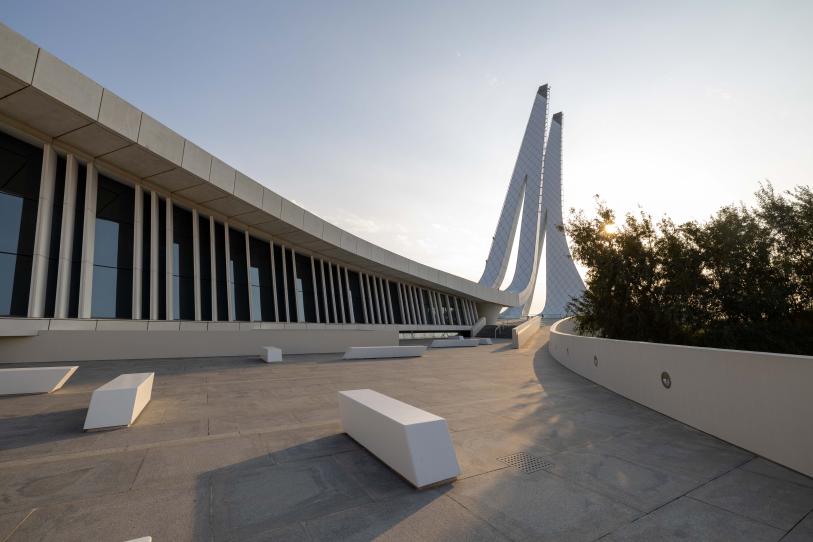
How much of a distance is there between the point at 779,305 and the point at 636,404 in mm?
4686

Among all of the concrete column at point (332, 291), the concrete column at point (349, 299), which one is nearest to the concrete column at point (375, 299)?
the concrete column at point (349, 299)

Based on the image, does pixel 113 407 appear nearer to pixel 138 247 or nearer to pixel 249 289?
pixel 138 247

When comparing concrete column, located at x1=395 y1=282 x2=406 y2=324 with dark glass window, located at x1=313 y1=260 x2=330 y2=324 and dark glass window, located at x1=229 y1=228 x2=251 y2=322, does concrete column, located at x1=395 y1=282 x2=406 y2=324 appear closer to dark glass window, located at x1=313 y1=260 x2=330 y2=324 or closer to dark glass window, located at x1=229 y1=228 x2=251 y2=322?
dark glass window, located at x1=313 y1=260 x2=330 y2=324

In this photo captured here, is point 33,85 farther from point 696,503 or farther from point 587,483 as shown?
point 696,503

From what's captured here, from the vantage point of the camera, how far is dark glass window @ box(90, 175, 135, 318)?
13.3 meters

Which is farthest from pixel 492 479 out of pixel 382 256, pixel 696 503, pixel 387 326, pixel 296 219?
pixel 387 326

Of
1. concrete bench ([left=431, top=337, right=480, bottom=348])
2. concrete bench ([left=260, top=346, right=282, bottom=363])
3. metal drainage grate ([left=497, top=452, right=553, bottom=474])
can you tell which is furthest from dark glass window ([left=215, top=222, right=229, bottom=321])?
metal drainage grate ([left=497, top=452, right=553, bottom=474])

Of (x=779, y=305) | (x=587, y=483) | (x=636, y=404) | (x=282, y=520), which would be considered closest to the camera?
(x=282, y=520)

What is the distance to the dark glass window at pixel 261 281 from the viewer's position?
763 inches

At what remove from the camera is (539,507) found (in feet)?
10.4

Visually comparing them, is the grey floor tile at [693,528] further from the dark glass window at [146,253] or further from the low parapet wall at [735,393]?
the dark glass window at [146,253]

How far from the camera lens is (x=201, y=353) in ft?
46.5

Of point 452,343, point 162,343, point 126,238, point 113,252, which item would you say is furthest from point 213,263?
point 452,343

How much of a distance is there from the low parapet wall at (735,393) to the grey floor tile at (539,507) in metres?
2.30
